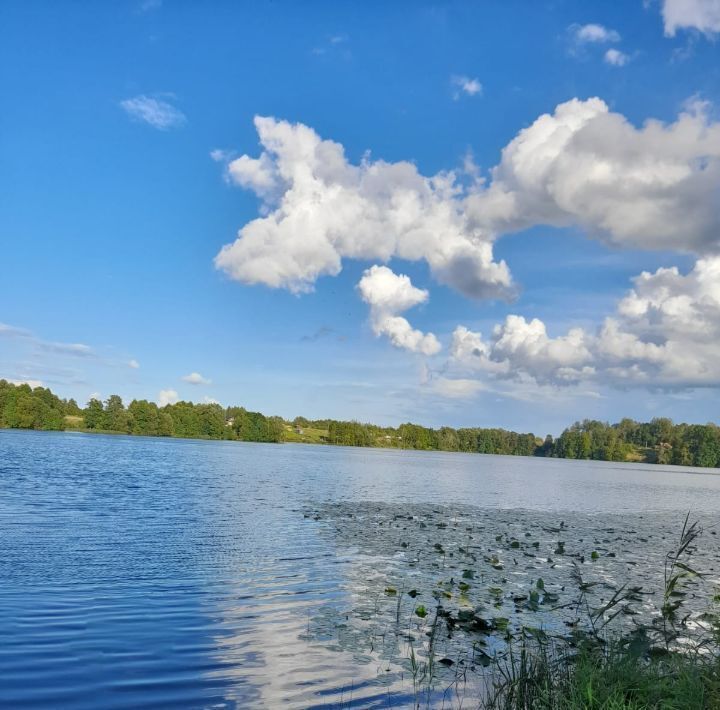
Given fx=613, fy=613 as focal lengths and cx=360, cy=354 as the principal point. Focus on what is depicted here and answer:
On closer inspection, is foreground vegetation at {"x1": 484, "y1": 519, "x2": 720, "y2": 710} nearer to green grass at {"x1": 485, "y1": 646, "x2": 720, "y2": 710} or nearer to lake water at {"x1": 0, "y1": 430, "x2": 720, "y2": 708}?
green grass at {"x1": 485, "y1": 646, "x2": 720, "y2": 710}

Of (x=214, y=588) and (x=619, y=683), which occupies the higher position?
(x=619, y=683)

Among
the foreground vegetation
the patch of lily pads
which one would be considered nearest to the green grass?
the foreground vegetation

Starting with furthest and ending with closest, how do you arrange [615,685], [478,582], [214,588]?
[478,582]
[214,588]
[615,685]

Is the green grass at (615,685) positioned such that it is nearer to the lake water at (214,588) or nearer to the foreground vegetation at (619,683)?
the foreground vegetation at (619,683)

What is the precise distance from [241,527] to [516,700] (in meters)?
23.4

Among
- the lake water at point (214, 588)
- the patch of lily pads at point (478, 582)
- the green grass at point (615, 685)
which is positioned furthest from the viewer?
the patch of lily pads at point (478, 582)

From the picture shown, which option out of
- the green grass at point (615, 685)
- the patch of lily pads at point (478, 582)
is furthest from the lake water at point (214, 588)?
the green grass at point (615, 685)

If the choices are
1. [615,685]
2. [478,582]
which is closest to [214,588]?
[478,582]

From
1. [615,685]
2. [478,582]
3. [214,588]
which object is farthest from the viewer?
[478,582]

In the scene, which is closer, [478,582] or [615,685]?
[615,685]

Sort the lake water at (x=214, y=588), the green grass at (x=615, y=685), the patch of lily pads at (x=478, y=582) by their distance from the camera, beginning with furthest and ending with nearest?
the patch of lily pads at (x=478, y=582) → the lake water at (x=214, y=588) → the green grass at (x=615, y=685)

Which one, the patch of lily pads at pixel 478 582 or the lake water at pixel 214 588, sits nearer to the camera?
the lake water at pixel 214 588

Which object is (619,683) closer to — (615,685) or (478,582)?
(615,685)

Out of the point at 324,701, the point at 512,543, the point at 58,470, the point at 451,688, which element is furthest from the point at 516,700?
the point at 58,470
